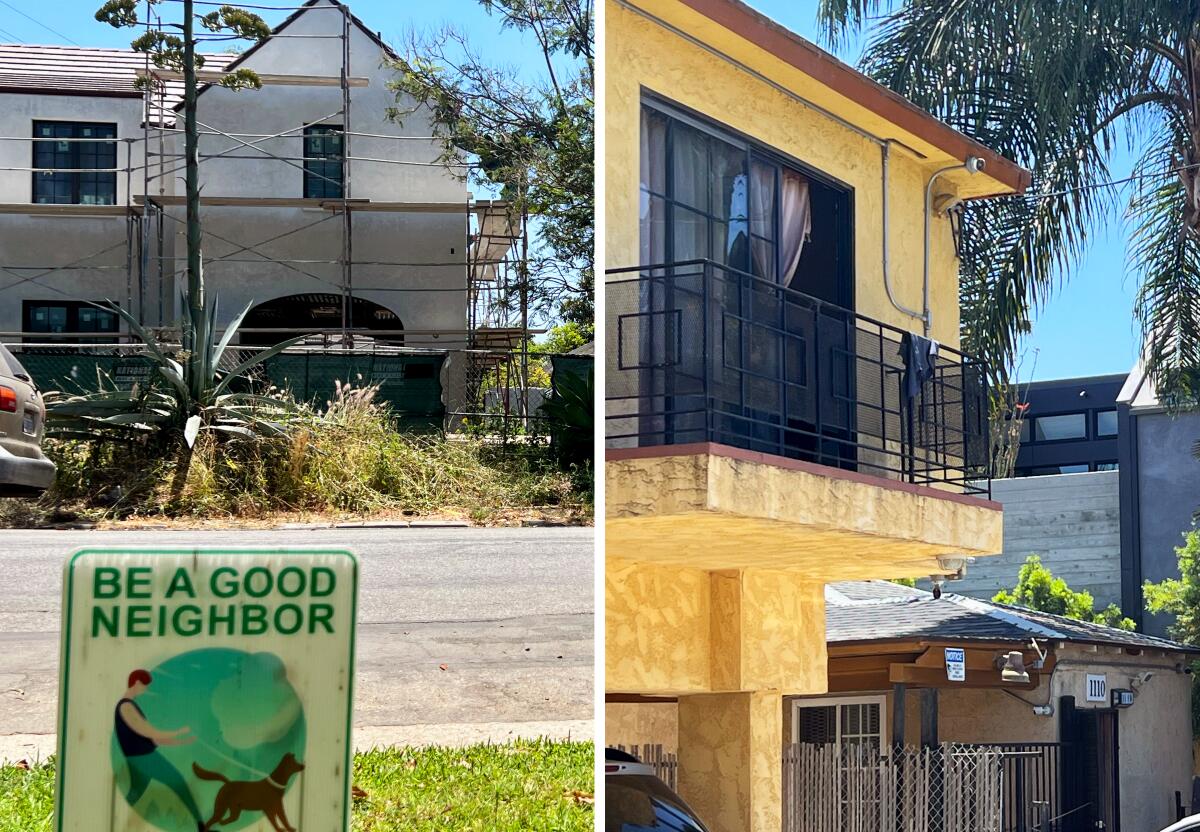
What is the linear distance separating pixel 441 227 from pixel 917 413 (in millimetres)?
13041

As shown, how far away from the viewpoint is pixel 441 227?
67.3ft

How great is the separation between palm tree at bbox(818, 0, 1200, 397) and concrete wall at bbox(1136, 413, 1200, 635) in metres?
8.28

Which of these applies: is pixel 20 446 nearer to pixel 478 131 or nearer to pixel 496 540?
pixel 496 540

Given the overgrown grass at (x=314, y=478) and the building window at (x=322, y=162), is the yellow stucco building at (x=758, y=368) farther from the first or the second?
the building window at (x=322, y=162)

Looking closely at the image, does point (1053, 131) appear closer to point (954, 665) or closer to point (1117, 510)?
point (954, 665)

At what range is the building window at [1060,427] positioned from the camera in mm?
25719

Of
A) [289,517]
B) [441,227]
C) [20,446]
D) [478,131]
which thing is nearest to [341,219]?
[441,227]

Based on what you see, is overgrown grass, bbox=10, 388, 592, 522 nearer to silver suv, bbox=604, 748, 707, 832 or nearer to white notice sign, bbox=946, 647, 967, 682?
white notice sign, bbox=946, 647, 967, 682

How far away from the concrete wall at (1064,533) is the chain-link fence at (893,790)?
1309 cm

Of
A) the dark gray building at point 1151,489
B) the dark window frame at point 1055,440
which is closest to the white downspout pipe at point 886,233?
the dark gray building at point 1151,489

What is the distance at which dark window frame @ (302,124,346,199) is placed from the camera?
66.5 feet

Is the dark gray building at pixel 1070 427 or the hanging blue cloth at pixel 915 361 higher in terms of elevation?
the dark gray building at pixel 1070 427

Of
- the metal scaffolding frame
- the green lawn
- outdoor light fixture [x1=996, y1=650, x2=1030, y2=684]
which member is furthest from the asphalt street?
the metal scaffolding frame

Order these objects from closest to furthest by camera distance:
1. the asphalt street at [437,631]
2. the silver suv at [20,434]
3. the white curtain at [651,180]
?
the white curtain at [651,180]
the asphalt street at [437,631]
the silver suv at [20,434]
